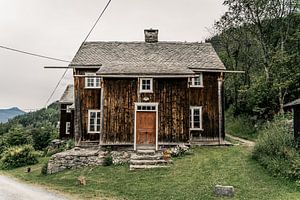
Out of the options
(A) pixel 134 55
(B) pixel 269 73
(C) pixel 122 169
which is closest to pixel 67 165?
(C) pixel 122 169

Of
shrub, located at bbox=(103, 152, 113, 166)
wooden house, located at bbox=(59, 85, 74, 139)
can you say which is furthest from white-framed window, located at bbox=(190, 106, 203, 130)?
wooden house, located at bbox=(59, 85, 74, 139)

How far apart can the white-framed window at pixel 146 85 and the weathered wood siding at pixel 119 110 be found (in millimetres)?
370

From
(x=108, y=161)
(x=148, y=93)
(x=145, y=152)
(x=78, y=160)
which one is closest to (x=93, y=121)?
(x=78, y=160)

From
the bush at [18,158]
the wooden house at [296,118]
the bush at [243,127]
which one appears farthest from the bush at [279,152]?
the bush at [18,158]

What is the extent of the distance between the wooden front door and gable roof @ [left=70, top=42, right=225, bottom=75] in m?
2.66

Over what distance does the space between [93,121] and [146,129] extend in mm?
4277

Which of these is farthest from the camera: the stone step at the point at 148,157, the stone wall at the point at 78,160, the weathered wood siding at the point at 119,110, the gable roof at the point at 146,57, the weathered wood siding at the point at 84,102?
the weathered wood siding at the point at 84,102

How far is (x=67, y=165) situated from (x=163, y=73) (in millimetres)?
7685

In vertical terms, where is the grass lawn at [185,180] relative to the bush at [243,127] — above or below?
below

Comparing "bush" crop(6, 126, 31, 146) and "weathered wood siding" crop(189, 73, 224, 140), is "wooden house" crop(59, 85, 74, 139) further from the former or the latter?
"weathered wood siding" crop(189, 73, 224, 140)

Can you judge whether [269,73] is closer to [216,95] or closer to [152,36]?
[216,95]

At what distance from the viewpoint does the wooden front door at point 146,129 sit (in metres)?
23.0

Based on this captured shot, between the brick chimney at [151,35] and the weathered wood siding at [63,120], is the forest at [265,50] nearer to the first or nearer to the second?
the brick chimney at [151,35]

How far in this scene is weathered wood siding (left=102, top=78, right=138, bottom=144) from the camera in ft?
75.4
